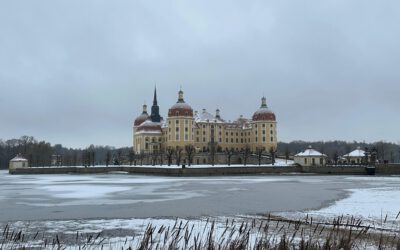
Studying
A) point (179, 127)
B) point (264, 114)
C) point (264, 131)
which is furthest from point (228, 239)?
point (264, 114)

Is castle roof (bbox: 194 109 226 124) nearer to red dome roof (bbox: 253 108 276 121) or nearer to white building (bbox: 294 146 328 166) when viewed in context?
red dome roof (bbox: 253 108 276 121)

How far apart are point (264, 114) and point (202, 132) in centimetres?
1619

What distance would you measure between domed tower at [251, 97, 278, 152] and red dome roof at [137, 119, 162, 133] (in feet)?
78.7

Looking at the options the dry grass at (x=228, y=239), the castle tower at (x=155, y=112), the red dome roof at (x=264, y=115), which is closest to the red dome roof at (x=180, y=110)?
the castle tower at (x=155, y=112)

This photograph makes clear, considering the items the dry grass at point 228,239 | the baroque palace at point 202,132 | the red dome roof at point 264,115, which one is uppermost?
the red dome roof at point 264,115

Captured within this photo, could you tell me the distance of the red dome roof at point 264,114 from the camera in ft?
403

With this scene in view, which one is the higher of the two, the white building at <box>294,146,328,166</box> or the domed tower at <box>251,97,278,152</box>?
the domed tower at <box>251,97,278,152</box>

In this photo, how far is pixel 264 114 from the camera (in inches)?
4847

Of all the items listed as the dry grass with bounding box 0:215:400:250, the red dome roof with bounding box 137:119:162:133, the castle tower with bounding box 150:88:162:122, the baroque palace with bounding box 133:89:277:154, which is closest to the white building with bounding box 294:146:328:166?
the baroque palace with bounding box 133:89:277:154

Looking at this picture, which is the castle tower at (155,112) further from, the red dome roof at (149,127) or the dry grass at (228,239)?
the dry grass at (228,239)

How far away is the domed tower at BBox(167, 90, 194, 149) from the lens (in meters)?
113

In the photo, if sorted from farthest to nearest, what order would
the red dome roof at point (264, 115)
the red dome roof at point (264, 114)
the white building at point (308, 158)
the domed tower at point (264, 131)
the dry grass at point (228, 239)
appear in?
the red dome roof at point (264, 114) < the red dome roof at point (264, 115) < the domed tower at point (264, 131) < the white building at point (308, 158) < the dry grass at point (228, 239)

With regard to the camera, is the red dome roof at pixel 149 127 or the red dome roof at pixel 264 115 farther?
the red dome roof at pixel 264 115

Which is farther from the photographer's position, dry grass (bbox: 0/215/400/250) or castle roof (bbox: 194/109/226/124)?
castle roof (bbox: 194/109/226/124)
